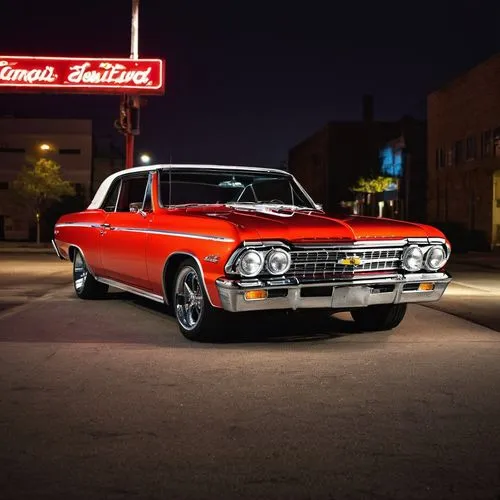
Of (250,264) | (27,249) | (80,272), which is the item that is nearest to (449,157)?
(27,249)

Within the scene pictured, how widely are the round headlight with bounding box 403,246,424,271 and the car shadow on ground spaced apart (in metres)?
0.95

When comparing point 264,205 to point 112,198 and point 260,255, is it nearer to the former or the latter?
point 260,255

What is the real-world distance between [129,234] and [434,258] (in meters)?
3.52

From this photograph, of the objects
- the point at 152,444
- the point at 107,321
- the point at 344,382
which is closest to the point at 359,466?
the point at 152,444

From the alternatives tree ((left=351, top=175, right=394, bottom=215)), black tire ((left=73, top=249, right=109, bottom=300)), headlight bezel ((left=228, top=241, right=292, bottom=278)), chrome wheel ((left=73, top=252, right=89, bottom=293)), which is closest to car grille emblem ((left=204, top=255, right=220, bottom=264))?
headlight bezel ((left=228, top=241, right=292, bottom=278))

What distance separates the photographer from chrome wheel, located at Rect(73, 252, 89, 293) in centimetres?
1228

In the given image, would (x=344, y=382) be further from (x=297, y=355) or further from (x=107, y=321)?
(x=107, y=321)

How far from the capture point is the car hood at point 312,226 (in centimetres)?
795

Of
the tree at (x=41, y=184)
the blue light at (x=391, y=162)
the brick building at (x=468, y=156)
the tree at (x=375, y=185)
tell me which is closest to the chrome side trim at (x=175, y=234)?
the brick building at (x=468, y=156)

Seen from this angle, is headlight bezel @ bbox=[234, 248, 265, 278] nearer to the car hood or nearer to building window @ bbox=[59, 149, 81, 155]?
the car hood

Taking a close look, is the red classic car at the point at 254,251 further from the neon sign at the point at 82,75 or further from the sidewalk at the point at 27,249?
the sidewalk at the point at 27,249

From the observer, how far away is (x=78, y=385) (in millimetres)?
6461

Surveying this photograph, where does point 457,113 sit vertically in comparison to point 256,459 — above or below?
above

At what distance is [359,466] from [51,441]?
175 centimetres
